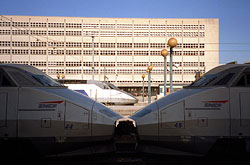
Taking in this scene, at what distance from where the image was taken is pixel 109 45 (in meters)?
66.4

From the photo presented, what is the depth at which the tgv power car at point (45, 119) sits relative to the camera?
3.97 meters

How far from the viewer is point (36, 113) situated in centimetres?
401

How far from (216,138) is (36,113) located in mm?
3253

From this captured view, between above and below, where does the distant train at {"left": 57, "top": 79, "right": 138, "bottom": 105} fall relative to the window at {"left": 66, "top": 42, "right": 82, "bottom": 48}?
below

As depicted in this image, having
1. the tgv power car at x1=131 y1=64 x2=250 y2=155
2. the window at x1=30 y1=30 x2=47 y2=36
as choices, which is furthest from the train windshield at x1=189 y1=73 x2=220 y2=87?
the window at x1=30 y1=30 x2=47 y2=36

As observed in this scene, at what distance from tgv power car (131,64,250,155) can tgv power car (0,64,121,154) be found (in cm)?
105

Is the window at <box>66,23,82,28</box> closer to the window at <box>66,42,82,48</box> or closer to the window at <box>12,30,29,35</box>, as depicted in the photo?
the window at <box>66,42,82,48</box>

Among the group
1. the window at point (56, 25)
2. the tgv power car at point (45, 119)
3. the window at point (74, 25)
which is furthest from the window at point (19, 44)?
the tgv power car at point (45, 119)

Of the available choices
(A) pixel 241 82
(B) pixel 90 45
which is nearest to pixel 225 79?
(A) pixel 241 82

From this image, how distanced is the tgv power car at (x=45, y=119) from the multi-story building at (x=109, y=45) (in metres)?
61.7

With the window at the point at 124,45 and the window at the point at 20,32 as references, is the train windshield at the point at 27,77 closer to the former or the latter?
the window at the point at 124,45

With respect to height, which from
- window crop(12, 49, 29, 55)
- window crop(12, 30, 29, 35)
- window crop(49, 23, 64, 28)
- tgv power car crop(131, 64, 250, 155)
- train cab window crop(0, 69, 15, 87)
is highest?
window crop(49, 23, 64, 28)

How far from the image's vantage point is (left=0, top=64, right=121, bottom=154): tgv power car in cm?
397

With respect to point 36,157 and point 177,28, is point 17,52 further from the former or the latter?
point 36,157
